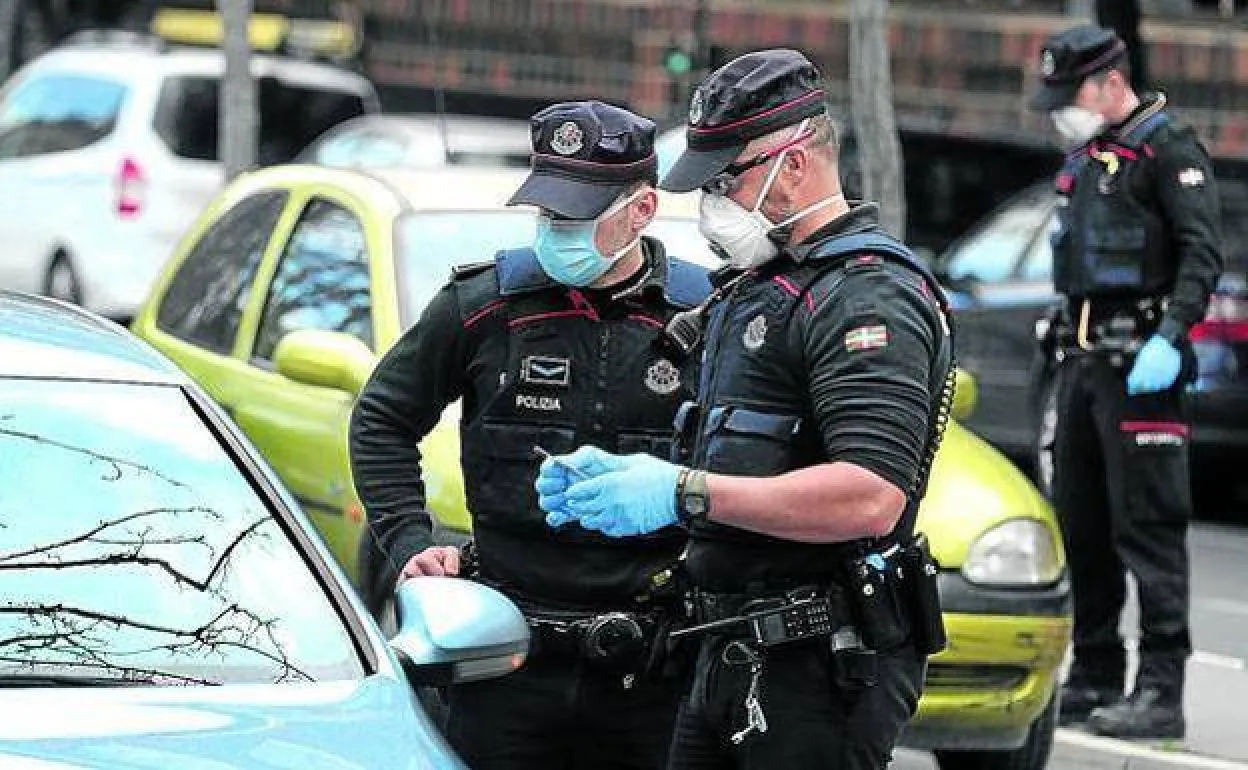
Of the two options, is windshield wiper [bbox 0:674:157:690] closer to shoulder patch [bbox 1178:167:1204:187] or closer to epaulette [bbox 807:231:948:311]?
epaulette [bbox 807:231:948:311]

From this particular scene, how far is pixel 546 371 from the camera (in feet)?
16.9

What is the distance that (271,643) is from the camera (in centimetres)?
446

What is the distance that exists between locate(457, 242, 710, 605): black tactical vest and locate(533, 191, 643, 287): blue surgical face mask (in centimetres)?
6

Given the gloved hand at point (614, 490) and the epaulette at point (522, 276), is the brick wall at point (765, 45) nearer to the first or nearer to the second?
the epaulette at point (522, 276)

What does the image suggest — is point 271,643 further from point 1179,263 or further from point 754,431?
point 1179,263

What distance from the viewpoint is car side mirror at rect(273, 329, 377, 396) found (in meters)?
7.12

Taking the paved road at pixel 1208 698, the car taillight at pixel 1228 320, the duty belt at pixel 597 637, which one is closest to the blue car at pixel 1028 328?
the car taillight at pixel 1228 320

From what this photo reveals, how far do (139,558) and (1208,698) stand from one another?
5375mm

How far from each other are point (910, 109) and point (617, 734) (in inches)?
911

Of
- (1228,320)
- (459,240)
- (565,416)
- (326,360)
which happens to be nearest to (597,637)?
(565,416)

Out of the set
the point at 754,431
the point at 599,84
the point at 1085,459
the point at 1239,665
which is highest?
the point at 754,431

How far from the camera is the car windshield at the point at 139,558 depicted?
14.2 feet

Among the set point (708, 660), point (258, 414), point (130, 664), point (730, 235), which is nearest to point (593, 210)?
point (730, 235)

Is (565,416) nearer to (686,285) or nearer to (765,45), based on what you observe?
(686,285)
